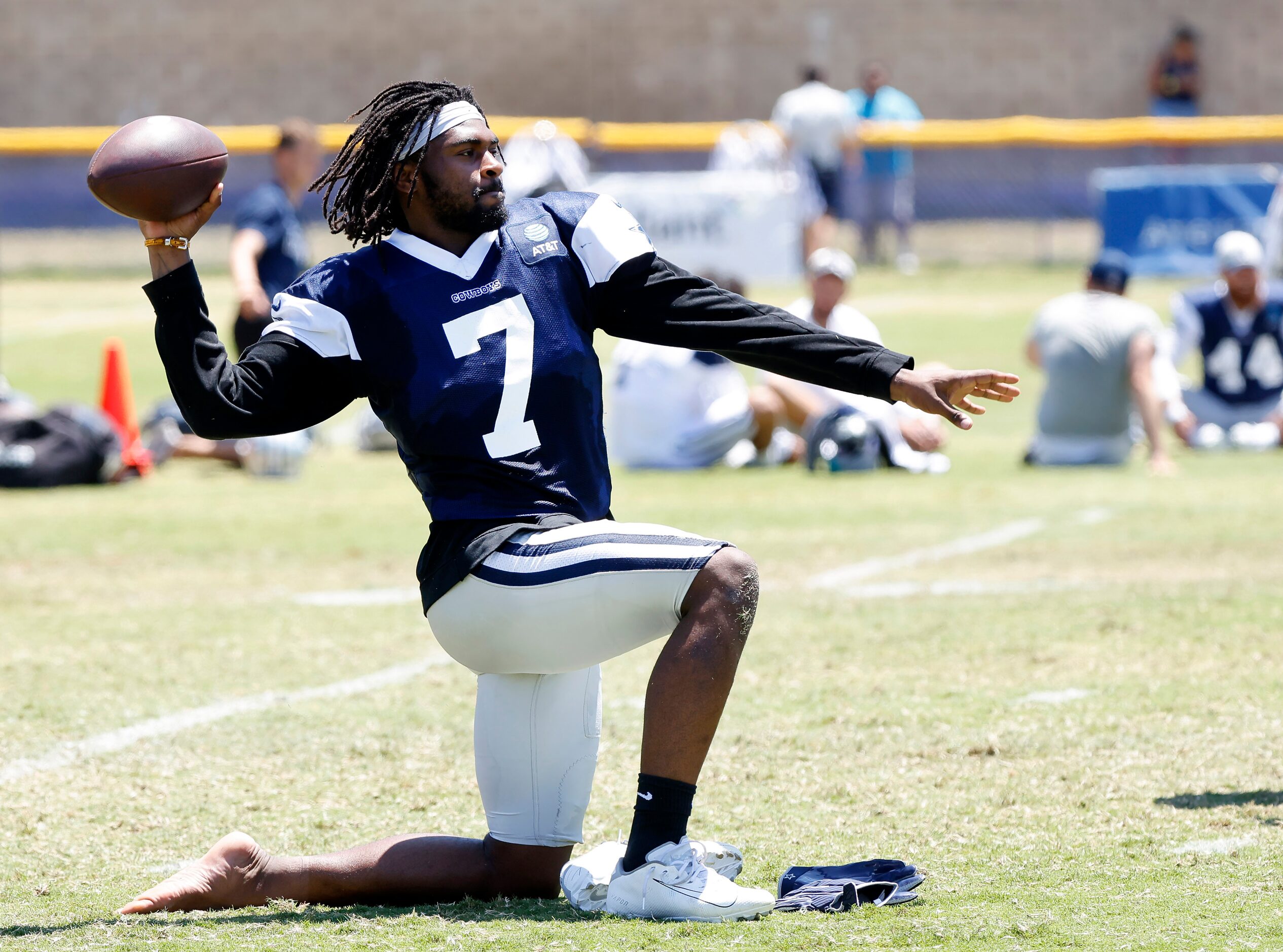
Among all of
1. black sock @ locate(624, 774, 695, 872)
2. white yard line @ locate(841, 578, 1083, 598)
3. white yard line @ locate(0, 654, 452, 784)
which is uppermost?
black sock @ locate(624, 774, 695, 872)

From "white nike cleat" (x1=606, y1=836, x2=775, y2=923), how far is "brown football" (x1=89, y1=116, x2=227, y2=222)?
166 cm

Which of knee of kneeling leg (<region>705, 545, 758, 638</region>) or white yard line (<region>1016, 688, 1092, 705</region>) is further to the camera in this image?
white yard line (<region>1016, 688, 1092, 705</region>)

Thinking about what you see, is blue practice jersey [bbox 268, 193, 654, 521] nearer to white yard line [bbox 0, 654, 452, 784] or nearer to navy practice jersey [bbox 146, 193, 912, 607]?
navy practice jersey [bbox 146, 193, 912, 607]

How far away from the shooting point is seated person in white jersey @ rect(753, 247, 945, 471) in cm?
1095

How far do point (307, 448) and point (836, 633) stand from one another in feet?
20.5

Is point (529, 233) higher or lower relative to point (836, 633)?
higher

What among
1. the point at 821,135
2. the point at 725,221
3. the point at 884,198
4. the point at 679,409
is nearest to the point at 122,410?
the point at 679,409

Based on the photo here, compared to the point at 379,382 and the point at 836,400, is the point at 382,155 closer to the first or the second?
the point at 379,382

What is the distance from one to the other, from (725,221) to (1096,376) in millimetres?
7887

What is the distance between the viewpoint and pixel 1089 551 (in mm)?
8336

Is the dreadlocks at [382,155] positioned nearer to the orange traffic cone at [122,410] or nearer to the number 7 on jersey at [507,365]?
the number 7 on jersey at [507,365]

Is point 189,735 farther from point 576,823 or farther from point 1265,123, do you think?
point 1265,123

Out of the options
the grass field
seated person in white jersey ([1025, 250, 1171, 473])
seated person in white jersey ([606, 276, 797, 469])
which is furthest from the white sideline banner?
the grass field

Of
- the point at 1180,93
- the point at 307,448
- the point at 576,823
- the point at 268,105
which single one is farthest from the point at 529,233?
the point at 268,105
